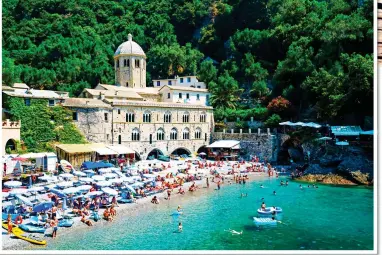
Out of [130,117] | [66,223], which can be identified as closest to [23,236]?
[66,223]

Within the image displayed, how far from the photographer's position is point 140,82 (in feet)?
144

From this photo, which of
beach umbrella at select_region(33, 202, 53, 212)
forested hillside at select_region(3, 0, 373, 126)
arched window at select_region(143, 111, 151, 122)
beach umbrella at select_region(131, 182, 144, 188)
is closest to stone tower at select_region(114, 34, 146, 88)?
forested hillside at select_region(3, 0, 373, 126)

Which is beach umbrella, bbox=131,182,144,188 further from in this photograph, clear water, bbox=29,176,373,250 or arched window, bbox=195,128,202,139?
arched window, bbox=195,128,202,139

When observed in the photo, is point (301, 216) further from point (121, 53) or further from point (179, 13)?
point (179, 13)

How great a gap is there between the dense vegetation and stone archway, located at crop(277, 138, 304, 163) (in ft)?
56.4

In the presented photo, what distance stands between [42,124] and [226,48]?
108 ft

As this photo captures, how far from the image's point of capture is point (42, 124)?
30453mm

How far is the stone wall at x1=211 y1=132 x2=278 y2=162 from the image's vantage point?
1476 inches

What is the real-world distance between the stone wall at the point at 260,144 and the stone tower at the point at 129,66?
40.0 feet

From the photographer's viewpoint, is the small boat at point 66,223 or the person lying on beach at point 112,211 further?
the person lying on beach at point 112,211

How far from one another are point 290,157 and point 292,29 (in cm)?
1585

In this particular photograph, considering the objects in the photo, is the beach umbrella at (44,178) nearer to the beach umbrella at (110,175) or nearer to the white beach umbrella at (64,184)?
the white beach umbrella at (64,184)

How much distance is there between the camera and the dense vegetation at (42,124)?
29.5 m

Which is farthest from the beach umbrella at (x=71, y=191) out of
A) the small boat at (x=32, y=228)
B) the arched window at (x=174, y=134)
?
the arched window at (x=174, y=134)
